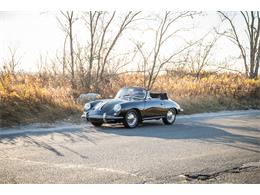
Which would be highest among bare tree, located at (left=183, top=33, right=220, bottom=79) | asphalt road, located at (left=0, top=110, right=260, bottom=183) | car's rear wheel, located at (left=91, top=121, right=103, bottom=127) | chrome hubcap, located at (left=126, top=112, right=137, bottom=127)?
bare tree, located at (left=183, top=33, right=220, bottom=79)

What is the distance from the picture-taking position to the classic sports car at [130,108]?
10477 millimetres

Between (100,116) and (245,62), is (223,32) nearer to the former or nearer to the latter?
(245,62)

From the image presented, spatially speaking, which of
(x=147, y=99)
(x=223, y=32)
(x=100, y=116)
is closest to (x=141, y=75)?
(x=147, y=99)

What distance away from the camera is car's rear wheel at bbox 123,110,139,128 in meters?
10.6

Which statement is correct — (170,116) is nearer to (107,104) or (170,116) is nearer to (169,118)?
(169,118)

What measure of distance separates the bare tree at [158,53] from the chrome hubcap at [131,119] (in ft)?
3.94

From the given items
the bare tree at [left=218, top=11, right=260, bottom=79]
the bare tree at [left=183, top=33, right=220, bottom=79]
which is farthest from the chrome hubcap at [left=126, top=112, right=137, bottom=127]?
the bare tree at [left=218, top=11, right=260, bottom=79]

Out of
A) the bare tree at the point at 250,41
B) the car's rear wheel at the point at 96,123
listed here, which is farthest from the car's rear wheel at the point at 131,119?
the bare tree at the point at 250,41

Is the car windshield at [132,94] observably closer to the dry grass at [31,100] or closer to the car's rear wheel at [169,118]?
the car's rear wheel at [169,118]

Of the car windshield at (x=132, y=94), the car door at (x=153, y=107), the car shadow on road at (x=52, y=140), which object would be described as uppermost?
the car windshield at (x=132, y=94)

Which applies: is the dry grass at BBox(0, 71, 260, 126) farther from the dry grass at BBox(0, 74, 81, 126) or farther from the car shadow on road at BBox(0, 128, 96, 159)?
the car shadow on road at BBox(0, 128, 96, 159)

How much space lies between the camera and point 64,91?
450 inches

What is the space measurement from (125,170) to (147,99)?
4688 mm

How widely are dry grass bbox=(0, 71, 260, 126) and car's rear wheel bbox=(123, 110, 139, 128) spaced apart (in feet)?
3.46
